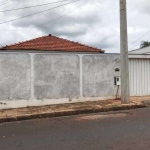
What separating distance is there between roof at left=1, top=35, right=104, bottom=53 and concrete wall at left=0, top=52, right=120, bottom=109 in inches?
105

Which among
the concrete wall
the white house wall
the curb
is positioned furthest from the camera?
the white house wall

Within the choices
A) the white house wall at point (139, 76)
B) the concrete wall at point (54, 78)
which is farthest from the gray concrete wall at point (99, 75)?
the white house wall at point (139, 76)

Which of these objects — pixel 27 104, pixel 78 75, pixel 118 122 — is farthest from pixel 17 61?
pixel 118 122

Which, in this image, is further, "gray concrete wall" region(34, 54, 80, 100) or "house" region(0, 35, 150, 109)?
"gray concrete wall" region(34, 54, 80, 100)

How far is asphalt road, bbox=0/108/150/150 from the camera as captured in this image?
523cm

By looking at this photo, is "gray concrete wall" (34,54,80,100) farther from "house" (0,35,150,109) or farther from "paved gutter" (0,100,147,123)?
"paved gutter" (0,100,147,123)

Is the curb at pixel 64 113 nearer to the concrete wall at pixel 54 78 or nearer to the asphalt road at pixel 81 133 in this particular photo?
the asphalt road at pixel 81 133

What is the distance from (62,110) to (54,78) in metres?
1.86

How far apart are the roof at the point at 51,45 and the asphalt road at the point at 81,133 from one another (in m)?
6.09

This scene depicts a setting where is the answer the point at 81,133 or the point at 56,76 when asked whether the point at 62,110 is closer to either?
the point at 56,76

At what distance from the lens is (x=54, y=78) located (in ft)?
34.6

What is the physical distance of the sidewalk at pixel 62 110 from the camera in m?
8.53

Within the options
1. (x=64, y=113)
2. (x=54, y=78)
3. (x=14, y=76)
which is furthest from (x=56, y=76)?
(x=64, y=113)

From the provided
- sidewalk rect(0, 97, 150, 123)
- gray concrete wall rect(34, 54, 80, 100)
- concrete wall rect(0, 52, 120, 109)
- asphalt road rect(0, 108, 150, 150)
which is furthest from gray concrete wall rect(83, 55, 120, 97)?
asphalt road rect(0, 108, 150, 150)
